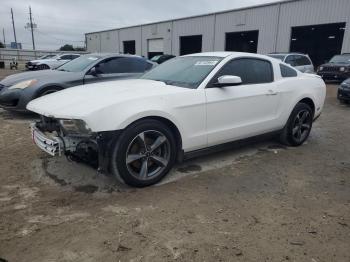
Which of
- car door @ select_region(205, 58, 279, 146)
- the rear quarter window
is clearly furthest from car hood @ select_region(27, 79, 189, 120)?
the rear quarter window

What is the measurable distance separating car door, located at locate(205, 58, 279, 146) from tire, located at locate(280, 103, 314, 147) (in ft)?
1.49

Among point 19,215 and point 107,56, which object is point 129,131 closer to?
point 19,215

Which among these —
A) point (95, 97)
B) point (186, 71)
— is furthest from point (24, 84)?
point (186, 71)

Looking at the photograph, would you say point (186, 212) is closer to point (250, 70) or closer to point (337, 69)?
point (250, 70)

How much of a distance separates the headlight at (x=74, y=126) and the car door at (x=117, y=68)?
392cm

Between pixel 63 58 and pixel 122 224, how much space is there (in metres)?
23.2

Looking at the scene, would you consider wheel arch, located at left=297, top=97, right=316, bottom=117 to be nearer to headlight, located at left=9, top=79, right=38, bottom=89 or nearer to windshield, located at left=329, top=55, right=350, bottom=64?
headlight, located at left=9, top=79, right=38, bottom=89

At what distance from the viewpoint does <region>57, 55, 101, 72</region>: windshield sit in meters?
7.62

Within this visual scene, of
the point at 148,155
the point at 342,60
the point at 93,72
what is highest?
the point at 342,60

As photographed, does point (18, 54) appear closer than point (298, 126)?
No

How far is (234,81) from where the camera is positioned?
4074mm

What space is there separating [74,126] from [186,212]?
4.83 ft

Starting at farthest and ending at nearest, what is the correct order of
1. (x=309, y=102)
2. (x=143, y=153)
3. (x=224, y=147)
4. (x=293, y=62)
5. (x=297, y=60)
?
(x=297, y=60) → (x=293, y=62) → (x=309, y=102) → (x=224, y=147) → (x=143, y=153)

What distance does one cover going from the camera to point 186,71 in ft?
14.8
